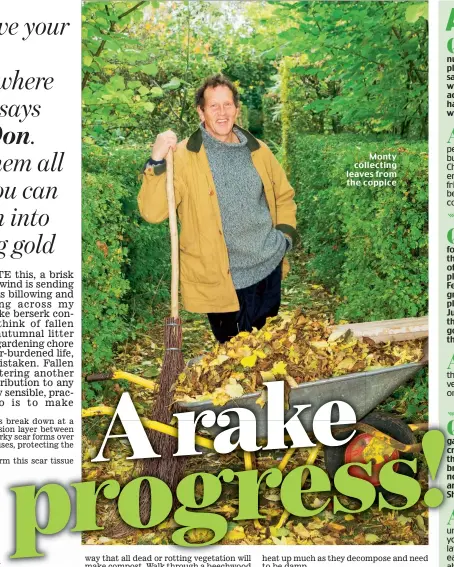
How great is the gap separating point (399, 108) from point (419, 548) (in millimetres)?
2583

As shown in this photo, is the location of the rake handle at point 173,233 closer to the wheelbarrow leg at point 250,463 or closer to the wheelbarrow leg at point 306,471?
the wheelbarrow leg at point 250,463

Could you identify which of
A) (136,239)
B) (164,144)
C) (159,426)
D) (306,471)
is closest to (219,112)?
(164,144)

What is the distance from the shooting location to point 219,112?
436 centimetres

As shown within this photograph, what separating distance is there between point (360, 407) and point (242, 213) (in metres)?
1.23

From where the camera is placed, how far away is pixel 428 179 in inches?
173

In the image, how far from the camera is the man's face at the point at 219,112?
14.2 feet

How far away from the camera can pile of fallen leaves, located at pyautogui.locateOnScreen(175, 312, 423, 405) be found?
4176 millimetres

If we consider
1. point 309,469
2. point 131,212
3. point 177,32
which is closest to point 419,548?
point 309,469

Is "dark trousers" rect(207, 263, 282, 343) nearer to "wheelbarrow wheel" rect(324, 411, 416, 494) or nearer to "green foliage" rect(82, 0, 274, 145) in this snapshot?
"wheelbarrow wheel" rect(324, 411, 416, 494)

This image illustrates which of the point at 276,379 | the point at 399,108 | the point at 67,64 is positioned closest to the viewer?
the point at 276,379

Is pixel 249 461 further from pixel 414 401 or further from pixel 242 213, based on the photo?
pixel 242 213

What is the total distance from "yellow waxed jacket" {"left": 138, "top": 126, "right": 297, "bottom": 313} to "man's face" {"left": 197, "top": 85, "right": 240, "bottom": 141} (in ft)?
0.31

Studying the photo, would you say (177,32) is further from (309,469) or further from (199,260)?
(309,469)

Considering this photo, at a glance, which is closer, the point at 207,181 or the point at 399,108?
the point at 207,181
